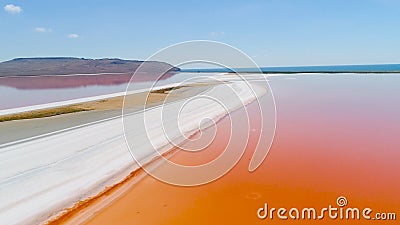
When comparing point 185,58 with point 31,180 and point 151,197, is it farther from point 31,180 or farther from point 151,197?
point 31,180

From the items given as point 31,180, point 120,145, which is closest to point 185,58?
point 31,180

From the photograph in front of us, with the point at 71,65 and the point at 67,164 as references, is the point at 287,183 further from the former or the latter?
the point at 71,65

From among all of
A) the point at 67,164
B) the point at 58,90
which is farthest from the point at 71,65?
the point at 67,164

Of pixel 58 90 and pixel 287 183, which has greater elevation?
pixel 58 90

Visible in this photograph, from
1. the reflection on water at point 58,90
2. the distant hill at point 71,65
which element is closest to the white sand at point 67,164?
the reflection on water at point 58,90

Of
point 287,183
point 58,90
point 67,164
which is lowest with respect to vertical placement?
point 287,183

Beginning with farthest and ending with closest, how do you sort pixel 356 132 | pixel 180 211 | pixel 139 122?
pixel 139 122 → pixel 356 132 → pixel 180 211

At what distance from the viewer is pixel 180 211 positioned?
308 inches

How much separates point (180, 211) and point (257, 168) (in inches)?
140

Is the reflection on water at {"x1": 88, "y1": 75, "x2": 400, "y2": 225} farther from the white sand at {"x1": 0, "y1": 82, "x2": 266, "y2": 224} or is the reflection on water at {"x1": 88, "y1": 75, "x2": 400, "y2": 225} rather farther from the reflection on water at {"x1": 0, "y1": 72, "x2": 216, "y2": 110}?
the reflection on water at {"x1": 0, "y1": 72, "x2": 216, "y2": 110}

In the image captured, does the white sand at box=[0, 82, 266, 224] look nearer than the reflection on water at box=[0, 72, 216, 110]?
Yes

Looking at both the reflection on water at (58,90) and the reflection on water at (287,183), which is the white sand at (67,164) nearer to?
the reflection on water at (287,183)

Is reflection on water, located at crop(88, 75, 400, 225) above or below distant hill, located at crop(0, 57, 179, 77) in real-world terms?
below

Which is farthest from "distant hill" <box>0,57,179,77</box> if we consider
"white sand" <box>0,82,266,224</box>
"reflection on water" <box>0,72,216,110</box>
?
"white sand" <box>0,82,266,224</box>
